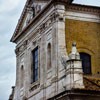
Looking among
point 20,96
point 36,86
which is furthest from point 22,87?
point 36,86

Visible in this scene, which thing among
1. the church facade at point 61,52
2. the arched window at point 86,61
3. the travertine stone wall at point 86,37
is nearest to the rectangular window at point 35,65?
the church facade at point 61,52

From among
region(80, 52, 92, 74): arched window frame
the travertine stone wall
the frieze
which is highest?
the frieze

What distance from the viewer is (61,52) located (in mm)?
28812

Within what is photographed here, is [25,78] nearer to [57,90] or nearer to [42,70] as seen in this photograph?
[42,70]

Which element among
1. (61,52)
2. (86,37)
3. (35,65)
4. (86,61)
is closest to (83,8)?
(86,37)

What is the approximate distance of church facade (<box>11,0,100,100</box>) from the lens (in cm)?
2559

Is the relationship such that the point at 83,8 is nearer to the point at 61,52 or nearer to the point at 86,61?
the point at 86,61

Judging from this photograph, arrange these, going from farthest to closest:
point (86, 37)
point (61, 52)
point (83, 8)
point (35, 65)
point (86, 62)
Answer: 1. point (35, 65)
2. point (83, 8)
3. point (86, 37)
4. point (86, 62)
5. point (61, 52)

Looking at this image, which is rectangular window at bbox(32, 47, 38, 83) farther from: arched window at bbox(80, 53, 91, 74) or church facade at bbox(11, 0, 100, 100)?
arched window at bbox(80, 53, 91, 74)

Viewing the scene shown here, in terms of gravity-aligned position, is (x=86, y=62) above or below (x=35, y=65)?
below

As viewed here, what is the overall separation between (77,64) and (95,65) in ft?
14.7

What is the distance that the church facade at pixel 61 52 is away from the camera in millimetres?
25594

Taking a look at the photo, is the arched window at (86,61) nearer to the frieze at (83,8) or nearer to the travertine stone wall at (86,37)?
the travertine stone wall at (86,37)

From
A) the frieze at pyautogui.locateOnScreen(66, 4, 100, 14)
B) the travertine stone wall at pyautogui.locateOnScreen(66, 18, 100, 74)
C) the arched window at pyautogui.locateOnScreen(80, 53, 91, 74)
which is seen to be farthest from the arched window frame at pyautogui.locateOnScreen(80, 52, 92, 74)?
the frieze at pyautogui.locateOnScreen(66, 4, 100, 14)
